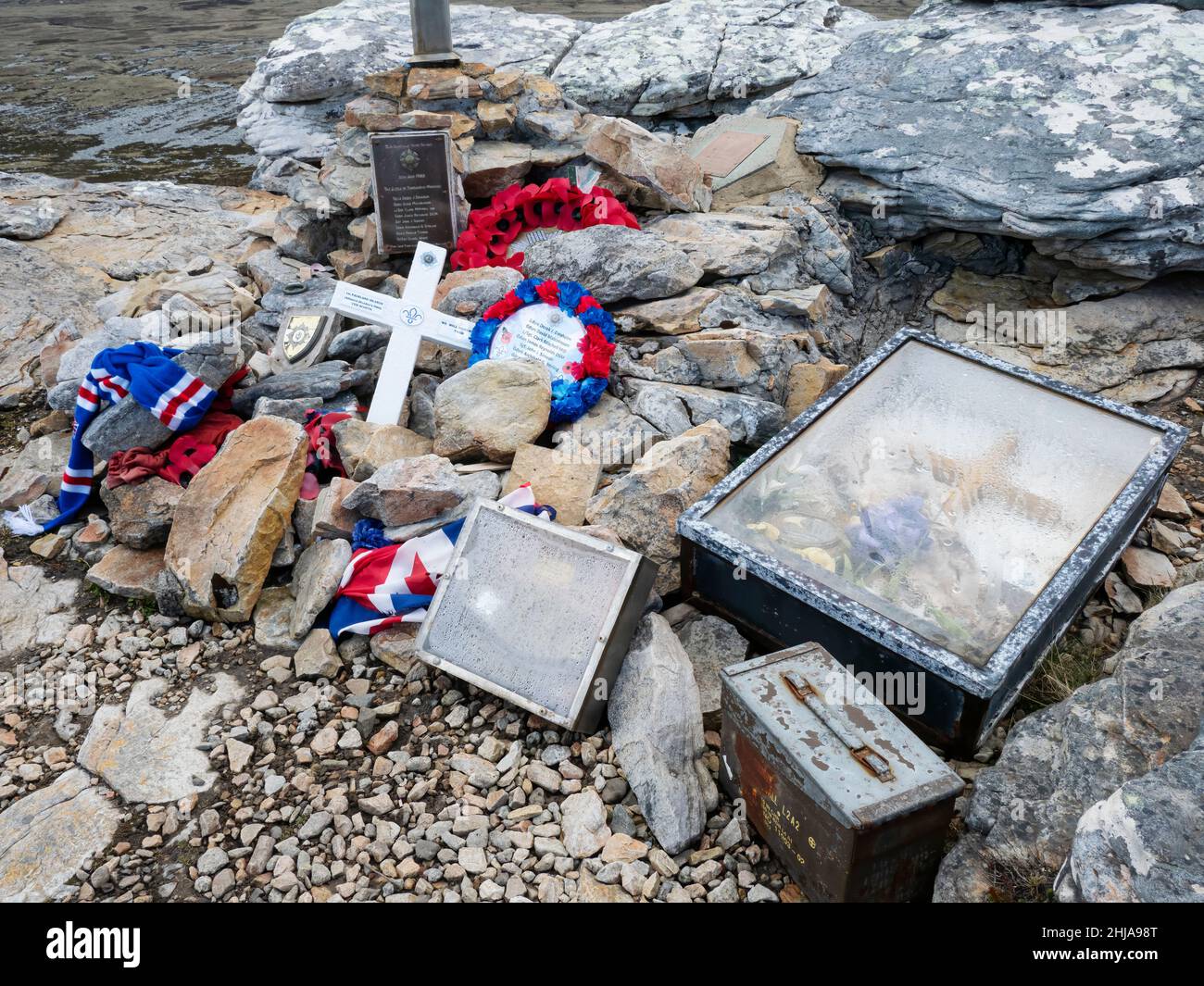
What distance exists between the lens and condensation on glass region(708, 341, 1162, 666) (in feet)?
11.3

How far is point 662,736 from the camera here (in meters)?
3.27

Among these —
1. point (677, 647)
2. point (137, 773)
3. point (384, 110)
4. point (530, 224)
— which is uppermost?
point (384, 110)

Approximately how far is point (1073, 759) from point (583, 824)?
153 centimetres

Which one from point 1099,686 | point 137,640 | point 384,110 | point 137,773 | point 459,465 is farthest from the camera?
point 384,110

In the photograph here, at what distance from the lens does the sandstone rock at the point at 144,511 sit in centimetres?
434

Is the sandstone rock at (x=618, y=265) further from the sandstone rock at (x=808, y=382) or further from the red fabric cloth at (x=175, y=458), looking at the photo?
the red fabric cloth at (x=175, y=458)

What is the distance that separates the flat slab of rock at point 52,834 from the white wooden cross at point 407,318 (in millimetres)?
2333

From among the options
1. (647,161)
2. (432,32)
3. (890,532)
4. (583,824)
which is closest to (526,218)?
(647,161)

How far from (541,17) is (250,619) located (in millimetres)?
7346

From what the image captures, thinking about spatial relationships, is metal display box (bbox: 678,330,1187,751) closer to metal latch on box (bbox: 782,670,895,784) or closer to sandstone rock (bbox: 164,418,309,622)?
metal latch on box (bbox: 782,670,895,784)

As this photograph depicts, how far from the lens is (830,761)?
2.71 m

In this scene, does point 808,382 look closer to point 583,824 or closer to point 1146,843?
point 583,824

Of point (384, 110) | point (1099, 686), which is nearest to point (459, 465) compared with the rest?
point (1099, 686)

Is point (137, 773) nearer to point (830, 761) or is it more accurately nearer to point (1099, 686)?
point (830, 761)
